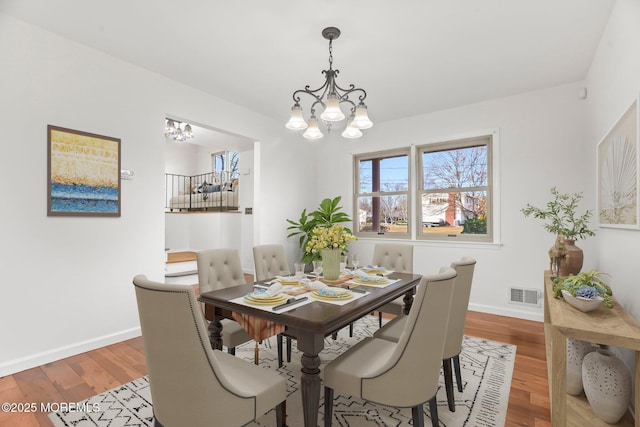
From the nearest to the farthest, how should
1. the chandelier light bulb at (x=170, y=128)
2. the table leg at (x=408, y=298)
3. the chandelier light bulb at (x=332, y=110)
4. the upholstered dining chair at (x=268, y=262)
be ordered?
the chandelier light bulb at (x=332, y=110) < the table leg at (x=408, y=298) < the upholstered dining chair at (x=268, y=262) < the chandelier light bulb at (x=170, y=128)

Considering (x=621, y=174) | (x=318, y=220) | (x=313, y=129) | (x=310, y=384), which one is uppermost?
(x=313, y=129)

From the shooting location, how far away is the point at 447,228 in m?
4.46

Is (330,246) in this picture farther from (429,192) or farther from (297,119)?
(429,192)

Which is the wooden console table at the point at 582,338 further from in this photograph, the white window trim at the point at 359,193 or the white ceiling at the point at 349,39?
the white window trim at the point at 359,193

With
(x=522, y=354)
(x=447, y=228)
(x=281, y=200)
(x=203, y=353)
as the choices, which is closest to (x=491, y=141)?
(x=447, y=228)

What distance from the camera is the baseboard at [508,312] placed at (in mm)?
3694

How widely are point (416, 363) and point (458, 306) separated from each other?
24.1 inches

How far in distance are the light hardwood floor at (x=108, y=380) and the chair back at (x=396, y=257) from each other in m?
1.18

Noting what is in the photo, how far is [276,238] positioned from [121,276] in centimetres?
216

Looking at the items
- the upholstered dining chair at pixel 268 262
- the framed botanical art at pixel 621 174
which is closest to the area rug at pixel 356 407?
the upholstered dining chair at pixel 268 262

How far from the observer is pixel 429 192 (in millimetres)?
4602

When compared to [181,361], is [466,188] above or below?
above

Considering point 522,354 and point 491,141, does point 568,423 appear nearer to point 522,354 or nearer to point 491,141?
point 522,354

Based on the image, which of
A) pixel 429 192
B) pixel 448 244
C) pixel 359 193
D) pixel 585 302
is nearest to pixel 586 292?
pixel 585 302
